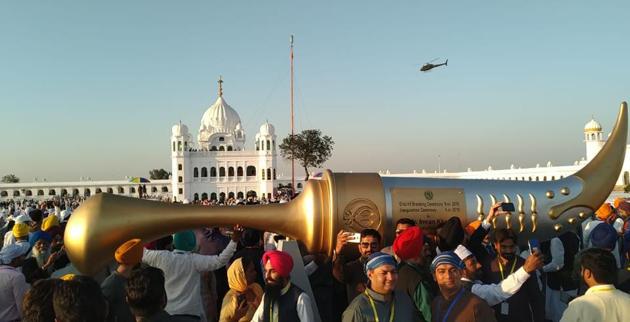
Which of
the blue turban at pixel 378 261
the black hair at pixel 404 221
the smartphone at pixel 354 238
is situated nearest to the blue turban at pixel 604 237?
the black hair at pixel 404 221

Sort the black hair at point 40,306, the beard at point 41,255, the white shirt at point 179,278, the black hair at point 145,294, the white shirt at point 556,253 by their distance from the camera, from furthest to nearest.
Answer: the beard at point 41,255, the white shirt at point 556,253, the white shirt at point 179,278, the black hair at point 145,294, the black hair at point 40,306

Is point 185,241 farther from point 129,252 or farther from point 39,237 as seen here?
point 39,237

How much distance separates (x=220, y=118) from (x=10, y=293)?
64.1 metres

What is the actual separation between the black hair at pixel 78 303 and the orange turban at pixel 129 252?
1242mm

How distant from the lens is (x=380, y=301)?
2670 millimetres

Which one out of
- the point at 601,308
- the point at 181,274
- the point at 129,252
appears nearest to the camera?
the point at 601,308

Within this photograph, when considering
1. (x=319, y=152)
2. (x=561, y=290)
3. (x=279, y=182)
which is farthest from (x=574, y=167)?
(x=561, y=290)

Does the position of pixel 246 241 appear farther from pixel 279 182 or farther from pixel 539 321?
pixel 279 182

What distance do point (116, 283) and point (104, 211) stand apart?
0.57m

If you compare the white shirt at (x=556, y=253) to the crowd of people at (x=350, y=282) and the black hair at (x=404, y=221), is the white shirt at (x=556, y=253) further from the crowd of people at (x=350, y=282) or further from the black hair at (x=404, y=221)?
the black hair at (x=404, y=221)

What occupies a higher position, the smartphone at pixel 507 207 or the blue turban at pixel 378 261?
the smartphone at pixel 507 207

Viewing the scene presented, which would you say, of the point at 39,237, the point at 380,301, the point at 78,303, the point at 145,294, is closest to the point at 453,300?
the point at 380,301

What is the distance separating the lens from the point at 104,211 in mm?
3113

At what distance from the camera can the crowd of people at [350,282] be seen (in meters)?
2.47
